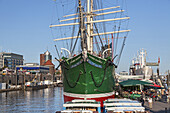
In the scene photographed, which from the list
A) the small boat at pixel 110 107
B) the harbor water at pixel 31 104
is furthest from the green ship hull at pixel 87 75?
the harbor water at pixel 31 104

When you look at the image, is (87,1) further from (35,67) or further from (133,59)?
(35,67)

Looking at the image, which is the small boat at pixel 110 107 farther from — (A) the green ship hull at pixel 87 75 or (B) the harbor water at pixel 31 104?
(B) the harbor water at pixel 31 104

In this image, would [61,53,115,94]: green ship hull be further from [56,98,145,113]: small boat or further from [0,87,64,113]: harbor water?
[0,87,64,113]: harbor water

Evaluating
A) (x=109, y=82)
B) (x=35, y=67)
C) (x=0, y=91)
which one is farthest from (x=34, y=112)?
(x=35, y=67)

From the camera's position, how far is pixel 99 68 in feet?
→ 106

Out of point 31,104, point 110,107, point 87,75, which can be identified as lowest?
point 31,104

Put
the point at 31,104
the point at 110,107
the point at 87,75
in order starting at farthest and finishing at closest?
the point at 31,104
the point at 87,75
the point at 110,107

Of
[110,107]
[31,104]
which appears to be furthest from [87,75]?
[31,104]

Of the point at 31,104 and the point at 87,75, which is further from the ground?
the point at 87,75

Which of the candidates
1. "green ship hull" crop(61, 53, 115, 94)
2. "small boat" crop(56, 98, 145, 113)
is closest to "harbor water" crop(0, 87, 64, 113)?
"green ship hull" crop(61, 53, 115, 94)

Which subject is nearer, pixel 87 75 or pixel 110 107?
pixel 110 107

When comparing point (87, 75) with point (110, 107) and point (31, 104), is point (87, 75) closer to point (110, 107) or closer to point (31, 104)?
point (110, 107)

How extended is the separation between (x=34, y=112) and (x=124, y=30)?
785 inches

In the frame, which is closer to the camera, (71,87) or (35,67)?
(71,87)
